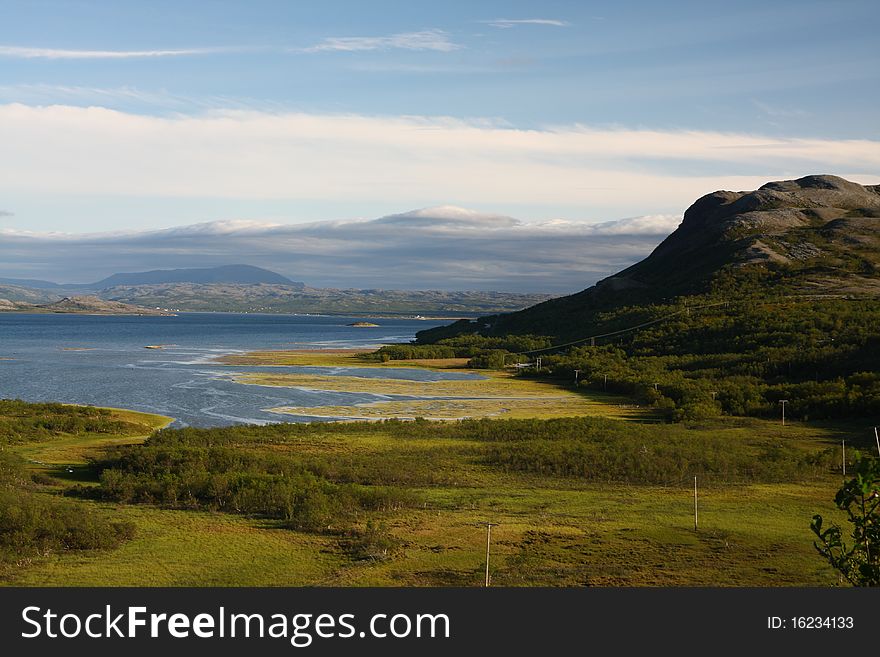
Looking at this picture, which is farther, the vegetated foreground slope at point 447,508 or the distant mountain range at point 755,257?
the distant mountain range at point 755,257

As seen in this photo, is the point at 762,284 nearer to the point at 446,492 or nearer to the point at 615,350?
the point at 615,350

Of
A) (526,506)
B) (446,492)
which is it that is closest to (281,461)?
(446,492)

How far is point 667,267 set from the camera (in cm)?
16538

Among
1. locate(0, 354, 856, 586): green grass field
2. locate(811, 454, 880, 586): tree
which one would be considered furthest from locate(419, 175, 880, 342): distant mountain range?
locate(811, 454, 880, 586): tree

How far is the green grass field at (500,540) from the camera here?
23062 mm

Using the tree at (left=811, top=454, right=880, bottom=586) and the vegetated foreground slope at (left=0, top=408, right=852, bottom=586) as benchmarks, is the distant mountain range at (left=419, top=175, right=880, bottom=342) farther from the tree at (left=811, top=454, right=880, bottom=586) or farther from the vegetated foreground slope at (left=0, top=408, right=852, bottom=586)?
the tree at (left=811, top=454, right=880, bottom=586)

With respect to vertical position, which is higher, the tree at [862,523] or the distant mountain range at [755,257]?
the distant mountain range at [755,257]

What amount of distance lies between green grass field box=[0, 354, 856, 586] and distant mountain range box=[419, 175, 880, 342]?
92067mm

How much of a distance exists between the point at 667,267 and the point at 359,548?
148 m

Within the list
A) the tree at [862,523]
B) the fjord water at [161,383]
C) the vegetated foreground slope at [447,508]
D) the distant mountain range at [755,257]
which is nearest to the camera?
the tree at [862,523]

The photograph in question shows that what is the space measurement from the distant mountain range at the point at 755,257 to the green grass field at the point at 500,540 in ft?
302

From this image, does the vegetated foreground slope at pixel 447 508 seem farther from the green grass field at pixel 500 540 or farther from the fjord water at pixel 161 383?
the fjord water at pixel 161 383

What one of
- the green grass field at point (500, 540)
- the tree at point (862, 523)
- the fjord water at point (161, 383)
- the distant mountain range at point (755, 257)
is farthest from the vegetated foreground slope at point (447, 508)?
the distant mountain range at point (755, 257)

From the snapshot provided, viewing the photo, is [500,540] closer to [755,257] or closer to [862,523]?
[862,523]
